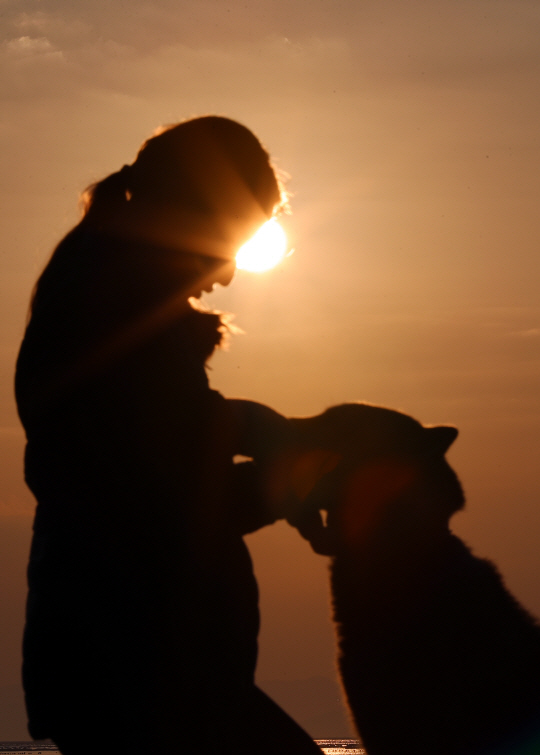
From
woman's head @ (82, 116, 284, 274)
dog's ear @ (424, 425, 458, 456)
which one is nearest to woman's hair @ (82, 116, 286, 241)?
woman's head @ (82, 116, 284, 274)

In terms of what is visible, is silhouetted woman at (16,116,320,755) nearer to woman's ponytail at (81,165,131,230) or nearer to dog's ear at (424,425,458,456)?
woman's ponytail at (81,165,131,230)

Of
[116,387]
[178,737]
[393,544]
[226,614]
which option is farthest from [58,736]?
[393,544]

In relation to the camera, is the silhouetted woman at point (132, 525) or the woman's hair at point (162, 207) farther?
the woman's hair at point (162, 207)

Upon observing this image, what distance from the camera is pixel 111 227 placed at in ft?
6.48

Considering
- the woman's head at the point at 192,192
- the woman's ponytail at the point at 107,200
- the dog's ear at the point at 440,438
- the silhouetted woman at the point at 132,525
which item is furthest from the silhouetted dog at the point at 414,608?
the woman's ponytail at the point at 107,200

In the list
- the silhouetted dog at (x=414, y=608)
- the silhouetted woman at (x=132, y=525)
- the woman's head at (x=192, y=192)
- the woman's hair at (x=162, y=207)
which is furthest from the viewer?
the silhouetted dog at (x=414, y=608)

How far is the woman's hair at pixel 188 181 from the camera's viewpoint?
2.03m

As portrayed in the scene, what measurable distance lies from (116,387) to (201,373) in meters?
0.23

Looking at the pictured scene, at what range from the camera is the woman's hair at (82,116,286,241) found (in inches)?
79.7

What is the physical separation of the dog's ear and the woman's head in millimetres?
1107

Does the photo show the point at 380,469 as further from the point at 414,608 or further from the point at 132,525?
the point at 132,525

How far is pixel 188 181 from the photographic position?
2055 mm

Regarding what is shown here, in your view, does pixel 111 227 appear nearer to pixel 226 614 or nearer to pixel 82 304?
pixel 82 304

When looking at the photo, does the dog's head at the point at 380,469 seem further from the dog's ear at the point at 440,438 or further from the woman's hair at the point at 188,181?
the woman's hair at the point at 188,181
